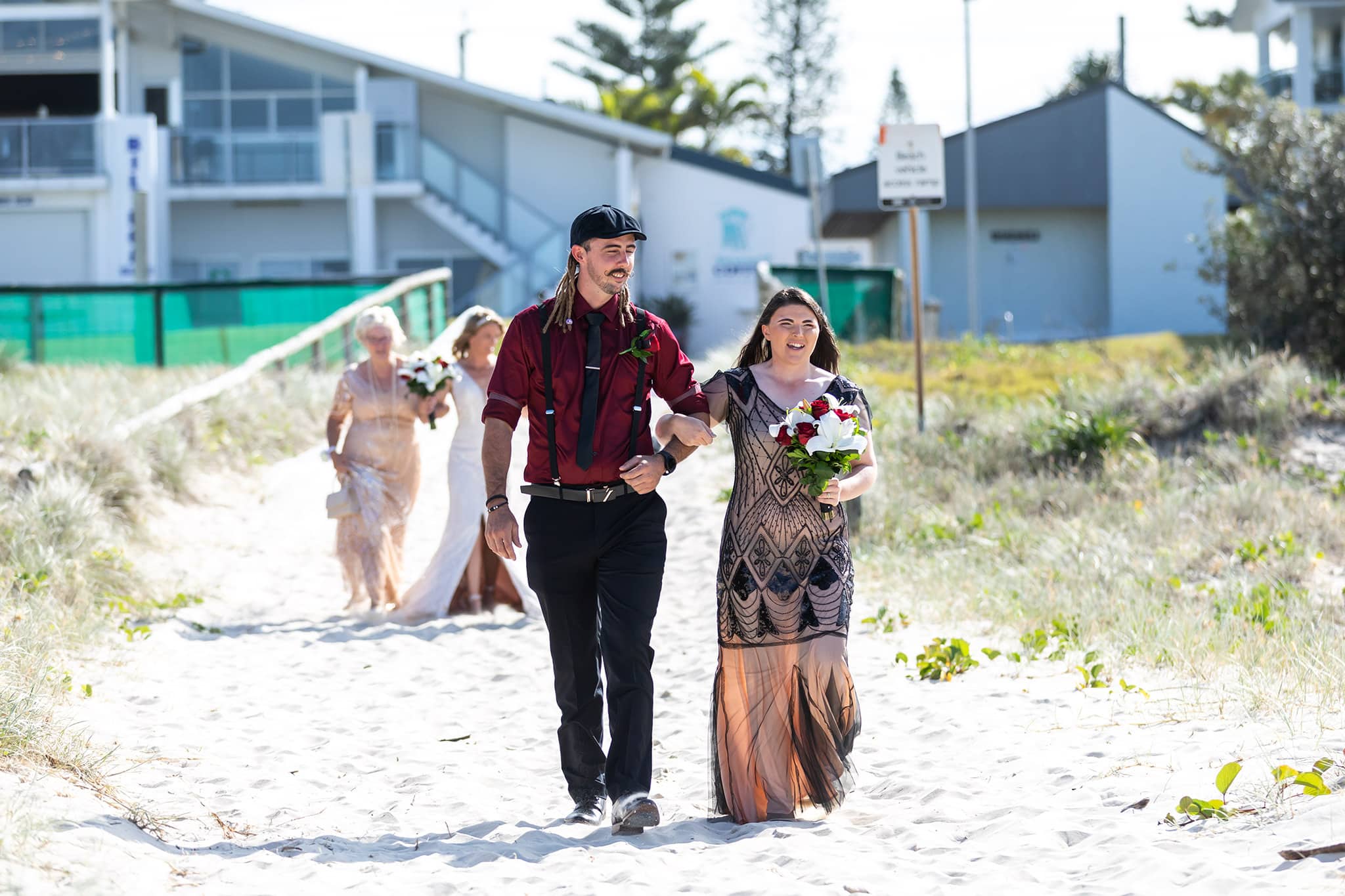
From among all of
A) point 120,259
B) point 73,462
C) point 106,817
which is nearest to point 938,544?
point 73,462

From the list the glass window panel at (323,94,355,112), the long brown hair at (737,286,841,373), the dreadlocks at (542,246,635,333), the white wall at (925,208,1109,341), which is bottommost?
the long brown hair at (737,286,841,373)

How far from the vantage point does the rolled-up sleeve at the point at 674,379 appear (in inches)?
207

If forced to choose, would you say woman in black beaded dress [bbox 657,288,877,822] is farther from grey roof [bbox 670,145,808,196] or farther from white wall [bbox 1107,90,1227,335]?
grey roof [bbox 670,145,808,196]

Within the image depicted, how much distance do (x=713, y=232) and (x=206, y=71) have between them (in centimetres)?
1236

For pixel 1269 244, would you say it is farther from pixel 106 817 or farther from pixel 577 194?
pixel 577 194

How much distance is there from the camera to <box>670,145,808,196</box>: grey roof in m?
34.1

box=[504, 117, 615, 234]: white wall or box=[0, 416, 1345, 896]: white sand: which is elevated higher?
box=[504, 117, 615, 234]: white wall

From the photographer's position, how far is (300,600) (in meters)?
10.3

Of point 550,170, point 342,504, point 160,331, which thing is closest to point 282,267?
point 550,170

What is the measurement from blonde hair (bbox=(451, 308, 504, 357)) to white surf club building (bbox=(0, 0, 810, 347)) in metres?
21.3

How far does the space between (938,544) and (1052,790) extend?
18.1 feet

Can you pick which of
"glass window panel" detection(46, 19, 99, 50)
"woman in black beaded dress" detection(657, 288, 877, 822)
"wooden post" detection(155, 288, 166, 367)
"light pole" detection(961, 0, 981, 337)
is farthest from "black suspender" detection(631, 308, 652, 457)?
"glass window panel" detection(46, 19, 99, 50)

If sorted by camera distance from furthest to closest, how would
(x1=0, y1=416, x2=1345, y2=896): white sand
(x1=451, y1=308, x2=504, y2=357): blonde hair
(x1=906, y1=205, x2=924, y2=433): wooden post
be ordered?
(x1=906, y1=205, x2=924, y2=433): wooden post, (x1=451, y1=308, x2=504, y2=357): blonde hair, (x1=0, y1=416, x2=1345, y2=896): white sand

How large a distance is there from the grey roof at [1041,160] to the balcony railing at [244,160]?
11726mm
